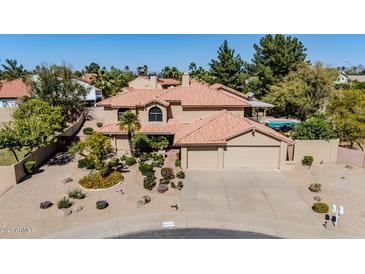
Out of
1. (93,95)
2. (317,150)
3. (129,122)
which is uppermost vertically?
(93,95)

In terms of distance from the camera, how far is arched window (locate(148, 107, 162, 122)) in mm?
28298

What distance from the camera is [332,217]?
15.6 metres

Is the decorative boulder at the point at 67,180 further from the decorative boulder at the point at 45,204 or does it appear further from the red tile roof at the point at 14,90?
the red tile roof at the point at 14,90

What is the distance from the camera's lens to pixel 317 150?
2508 centimetres

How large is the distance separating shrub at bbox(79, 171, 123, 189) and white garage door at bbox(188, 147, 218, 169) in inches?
252

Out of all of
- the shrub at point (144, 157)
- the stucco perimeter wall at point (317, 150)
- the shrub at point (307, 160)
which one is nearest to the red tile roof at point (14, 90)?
the shrub at point (144, 157)

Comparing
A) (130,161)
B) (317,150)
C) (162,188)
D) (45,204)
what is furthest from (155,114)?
(317,150)

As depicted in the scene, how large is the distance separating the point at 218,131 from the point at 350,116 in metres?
13.3

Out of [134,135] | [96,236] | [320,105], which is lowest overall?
[96,236]

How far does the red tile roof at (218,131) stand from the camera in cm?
2300

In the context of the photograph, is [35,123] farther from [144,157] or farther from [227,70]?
[227,70]

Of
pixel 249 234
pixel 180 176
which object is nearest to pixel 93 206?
pixel 180 176
